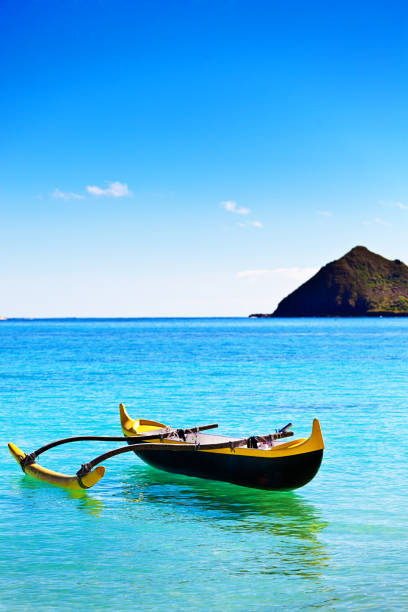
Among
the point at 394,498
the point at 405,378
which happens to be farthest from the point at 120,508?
the point at 405,378

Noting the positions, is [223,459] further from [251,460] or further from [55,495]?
[55,495]

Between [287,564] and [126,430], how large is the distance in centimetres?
773

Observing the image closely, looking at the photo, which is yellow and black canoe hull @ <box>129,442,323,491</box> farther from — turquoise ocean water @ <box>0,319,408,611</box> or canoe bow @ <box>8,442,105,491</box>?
canoe bow @ <box>8,442,105,491</box>

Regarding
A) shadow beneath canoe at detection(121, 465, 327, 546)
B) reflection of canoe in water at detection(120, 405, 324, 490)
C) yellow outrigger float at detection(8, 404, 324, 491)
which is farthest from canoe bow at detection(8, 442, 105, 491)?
reflection of canoe in water at detection(120, 405, 324, 490)

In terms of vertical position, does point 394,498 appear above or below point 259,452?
below

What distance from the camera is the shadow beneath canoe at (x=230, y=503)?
12.3m

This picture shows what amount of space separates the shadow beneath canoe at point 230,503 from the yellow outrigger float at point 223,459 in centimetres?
34

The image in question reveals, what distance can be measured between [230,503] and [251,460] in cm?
98

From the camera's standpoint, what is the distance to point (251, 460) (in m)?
13.5

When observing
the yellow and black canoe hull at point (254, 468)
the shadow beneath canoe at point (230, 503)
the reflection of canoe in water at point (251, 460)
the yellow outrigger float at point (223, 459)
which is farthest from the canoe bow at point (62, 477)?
the yellow and black canoe hull at point (254, 468)

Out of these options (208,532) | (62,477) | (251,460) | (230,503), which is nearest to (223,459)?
A: (251,460)

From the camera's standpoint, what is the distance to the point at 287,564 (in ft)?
34.0

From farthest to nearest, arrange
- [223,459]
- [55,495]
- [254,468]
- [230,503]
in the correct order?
1. [55,495]
2. [223,459]
3. [230,503]
4. [254,468]

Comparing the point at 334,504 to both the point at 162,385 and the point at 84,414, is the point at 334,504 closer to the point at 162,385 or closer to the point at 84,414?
the point at 84,414
